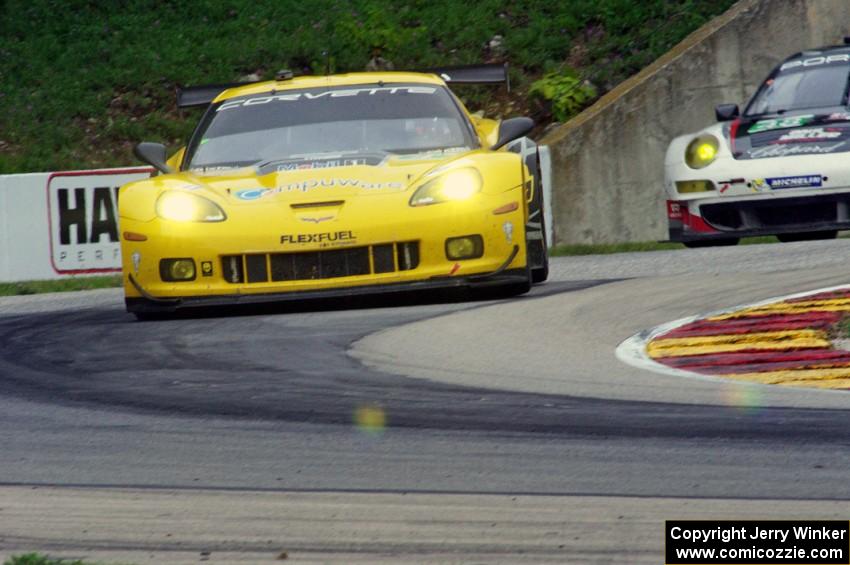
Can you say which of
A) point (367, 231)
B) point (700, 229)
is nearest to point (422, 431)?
point (367, 231)

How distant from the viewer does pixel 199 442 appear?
17.7 ft

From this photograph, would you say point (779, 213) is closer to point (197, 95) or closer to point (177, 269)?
point (197, 95)

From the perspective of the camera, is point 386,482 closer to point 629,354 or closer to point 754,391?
point 754,391

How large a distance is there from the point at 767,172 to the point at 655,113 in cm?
582

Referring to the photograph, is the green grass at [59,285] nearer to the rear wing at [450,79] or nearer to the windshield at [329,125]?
the rear wing at [450,79]

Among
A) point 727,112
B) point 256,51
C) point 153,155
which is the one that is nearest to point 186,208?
point 153,155

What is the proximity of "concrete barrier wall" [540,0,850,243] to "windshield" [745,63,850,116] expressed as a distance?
13.3 ft

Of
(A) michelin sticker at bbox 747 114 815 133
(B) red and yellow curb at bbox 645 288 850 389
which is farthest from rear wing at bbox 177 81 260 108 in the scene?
(B) red and yellow curb at bbox 645 288 850 389

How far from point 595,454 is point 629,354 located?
2.08 meters

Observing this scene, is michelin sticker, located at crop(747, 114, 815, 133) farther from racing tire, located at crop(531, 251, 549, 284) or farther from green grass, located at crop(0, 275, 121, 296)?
green grass, located at crop(0, 275, 121, 296)

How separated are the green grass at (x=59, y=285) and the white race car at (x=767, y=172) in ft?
13.9

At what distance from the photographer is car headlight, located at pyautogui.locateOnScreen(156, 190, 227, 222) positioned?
28.2ft

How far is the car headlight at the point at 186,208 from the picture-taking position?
859cm

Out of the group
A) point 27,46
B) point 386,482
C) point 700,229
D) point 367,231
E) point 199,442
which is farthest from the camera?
point 27,46
